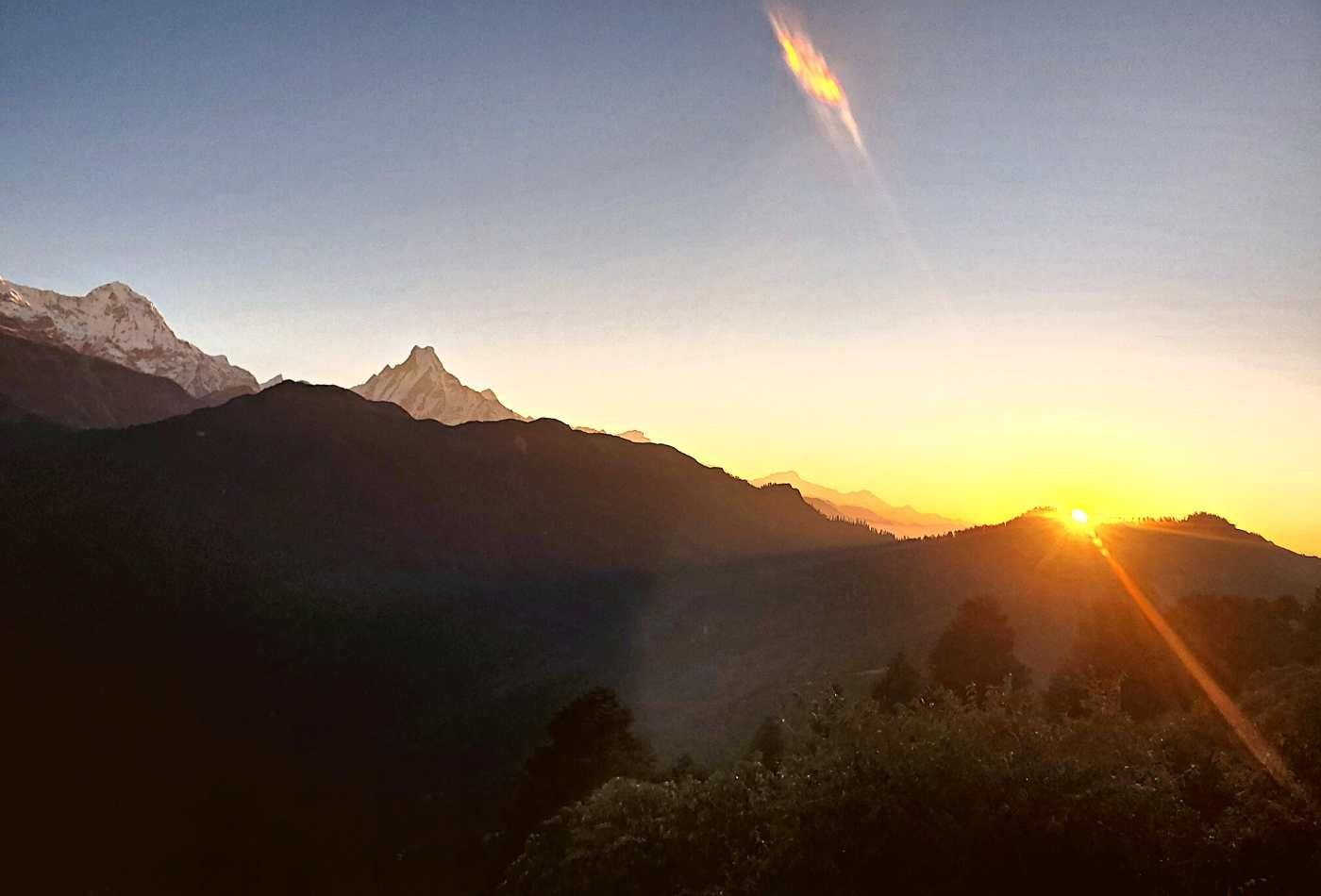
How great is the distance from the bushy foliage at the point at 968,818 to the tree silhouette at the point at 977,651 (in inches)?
1429

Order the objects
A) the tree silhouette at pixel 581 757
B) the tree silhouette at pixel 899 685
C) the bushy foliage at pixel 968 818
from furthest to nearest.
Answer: the tree silhouette at pixel 899 685 → the tree silhouette at pixel 581 757 → the bushy foliage at pixel 968 818

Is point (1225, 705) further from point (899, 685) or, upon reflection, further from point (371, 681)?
point (371, 681)

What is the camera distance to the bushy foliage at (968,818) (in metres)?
13.6

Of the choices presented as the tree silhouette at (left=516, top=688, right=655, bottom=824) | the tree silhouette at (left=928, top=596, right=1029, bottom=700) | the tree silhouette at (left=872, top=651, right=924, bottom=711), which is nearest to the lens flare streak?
the tree silhouette at (left=928, top=596, right=1029, bottom=700)

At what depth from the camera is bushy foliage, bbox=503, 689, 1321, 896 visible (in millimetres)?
13555

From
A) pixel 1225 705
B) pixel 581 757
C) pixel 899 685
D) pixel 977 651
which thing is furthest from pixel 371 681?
pixel 1225 705

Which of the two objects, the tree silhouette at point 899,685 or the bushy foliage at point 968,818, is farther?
the tree silhouette at point 899,685

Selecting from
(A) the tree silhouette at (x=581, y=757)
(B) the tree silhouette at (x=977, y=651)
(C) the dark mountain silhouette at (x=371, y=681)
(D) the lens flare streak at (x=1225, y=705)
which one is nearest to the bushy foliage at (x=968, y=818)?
(D) the lens flare streak at (x=1225, y=705)

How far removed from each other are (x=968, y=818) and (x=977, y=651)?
1875 inches

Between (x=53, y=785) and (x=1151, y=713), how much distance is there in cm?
15106

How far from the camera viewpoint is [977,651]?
58094 mm

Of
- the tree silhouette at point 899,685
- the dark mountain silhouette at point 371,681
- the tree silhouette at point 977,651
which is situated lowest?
→ the dark mountain silhouette at point 371,681

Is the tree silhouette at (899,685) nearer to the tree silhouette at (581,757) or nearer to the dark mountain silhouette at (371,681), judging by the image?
the tree silhouette at (581,757)

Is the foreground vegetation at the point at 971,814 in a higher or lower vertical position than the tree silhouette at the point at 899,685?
higher
